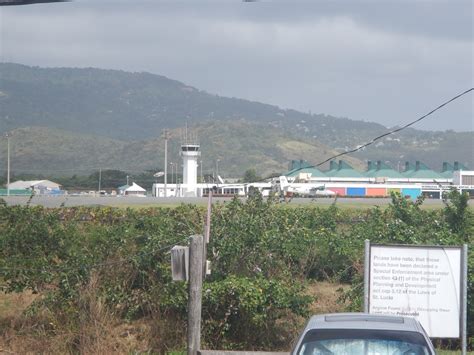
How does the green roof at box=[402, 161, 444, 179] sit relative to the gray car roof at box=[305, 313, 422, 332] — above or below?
above

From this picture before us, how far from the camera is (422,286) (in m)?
11.9

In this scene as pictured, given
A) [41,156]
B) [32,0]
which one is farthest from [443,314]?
[41,156]

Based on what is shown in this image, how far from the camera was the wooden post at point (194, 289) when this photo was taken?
1256 cm

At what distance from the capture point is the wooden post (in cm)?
1256

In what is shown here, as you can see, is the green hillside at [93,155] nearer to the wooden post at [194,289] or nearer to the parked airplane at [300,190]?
the parked airplane at [300,190]

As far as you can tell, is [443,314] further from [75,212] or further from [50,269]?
[75,212]

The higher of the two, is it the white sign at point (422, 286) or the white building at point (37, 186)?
the white building at point (37, 186)

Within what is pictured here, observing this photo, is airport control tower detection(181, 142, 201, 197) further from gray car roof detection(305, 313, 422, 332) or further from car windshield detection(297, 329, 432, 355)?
car windshield detection(297, 329, 432, 355)

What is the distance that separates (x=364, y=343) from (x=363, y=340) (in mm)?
32

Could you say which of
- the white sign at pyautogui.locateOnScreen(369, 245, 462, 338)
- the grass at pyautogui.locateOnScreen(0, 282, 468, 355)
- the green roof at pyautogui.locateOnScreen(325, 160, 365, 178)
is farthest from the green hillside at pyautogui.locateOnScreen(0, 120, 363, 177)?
the white sign at pyautogui.locateOnScreen(369, 245, 462, 338)

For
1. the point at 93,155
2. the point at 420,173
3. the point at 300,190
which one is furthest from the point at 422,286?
the point at 93,155

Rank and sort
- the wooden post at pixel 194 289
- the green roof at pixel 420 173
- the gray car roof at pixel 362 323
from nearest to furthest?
the gray car roof at pixel 362 323, the wooden post at pixel 194 289, the green roof at pixel 420 173

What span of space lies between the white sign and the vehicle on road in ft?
8.82

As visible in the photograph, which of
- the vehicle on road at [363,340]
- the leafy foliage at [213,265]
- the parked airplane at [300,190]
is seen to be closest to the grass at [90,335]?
the leafy foliage at [213,265]
